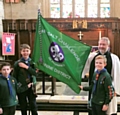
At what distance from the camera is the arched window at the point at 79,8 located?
9.48 metres

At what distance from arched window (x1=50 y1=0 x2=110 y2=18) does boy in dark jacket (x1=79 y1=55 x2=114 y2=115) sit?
6.81 meters

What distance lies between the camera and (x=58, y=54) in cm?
363

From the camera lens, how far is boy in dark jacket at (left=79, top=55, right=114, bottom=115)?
276 centimetres

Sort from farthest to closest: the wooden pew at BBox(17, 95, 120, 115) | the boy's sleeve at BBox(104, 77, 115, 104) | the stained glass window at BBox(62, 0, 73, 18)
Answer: the stained glass window at BBox(62, 0, 73, 18) → the wooden pew at BBox(17, 95, 120, 115) → the boy's sleeve at BBox(104, 77, 115, 104)

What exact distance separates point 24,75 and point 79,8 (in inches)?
264

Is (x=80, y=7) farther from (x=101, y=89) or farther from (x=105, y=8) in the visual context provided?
(x=101, y=89)

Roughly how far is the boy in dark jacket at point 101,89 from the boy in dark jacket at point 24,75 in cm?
93

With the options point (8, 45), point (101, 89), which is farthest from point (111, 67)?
point (8, 45)

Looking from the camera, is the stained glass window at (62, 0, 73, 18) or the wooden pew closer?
the wooden pew

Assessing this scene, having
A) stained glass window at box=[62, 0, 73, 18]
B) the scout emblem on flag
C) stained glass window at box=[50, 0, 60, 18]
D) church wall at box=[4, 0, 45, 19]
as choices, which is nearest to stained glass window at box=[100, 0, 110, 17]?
stained glass window at box=[62, 0, 73, 18]

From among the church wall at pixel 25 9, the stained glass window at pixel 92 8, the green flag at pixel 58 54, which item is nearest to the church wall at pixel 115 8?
the church wall at pixel 25 9

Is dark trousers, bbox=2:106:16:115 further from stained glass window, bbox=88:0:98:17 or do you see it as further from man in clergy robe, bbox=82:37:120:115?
stained glass window, bbox=88:0:98:17

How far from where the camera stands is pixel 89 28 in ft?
26.8

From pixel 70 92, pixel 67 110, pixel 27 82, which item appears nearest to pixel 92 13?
pixel 70 92
